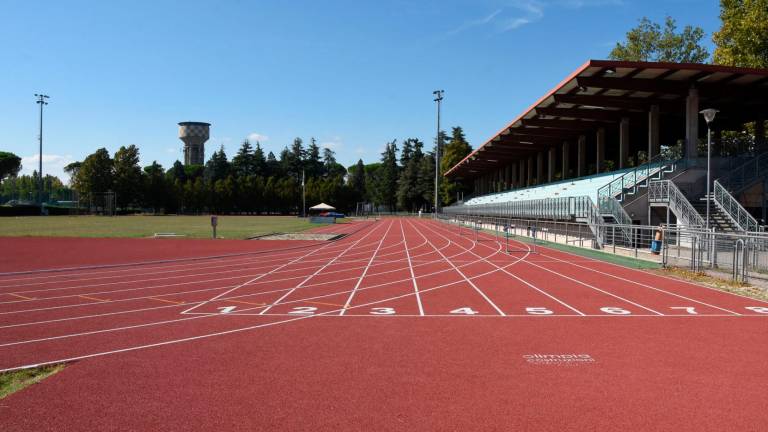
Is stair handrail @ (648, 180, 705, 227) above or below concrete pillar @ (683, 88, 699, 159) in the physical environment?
below

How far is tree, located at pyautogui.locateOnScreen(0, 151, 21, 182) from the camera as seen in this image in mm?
114000

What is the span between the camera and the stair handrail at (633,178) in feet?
84.1

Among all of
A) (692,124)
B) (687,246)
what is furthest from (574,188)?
(687,246)

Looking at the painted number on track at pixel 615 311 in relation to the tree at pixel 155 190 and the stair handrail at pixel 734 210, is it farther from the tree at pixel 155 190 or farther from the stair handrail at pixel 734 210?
the tree at pixel 155 190

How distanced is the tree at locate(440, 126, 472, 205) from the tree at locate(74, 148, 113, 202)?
59821mm

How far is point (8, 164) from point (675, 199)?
13595 centimetres

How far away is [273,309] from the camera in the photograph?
9.90 m

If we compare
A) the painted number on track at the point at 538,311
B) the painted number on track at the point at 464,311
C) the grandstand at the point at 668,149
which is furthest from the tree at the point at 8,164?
the painted number on track at the point at 538,311

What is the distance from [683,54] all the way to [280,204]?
76.0 meters

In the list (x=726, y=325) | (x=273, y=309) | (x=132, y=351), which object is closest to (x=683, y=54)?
(x=726, y=325)

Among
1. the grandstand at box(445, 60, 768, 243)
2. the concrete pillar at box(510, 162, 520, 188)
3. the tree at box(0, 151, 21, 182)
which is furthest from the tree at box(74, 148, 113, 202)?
the grandstand at box(445, 60, 768, 243)

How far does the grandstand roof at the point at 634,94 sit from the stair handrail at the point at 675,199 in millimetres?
5180

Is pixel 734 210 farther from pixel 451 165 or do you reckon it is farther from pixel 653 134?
pixel 451 165

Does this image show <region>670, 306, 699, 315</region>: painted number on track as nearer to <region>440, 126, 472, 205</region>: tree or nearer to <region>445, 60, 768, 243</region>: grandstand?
<region>445, 60, 768, 243</region>: grandstand
